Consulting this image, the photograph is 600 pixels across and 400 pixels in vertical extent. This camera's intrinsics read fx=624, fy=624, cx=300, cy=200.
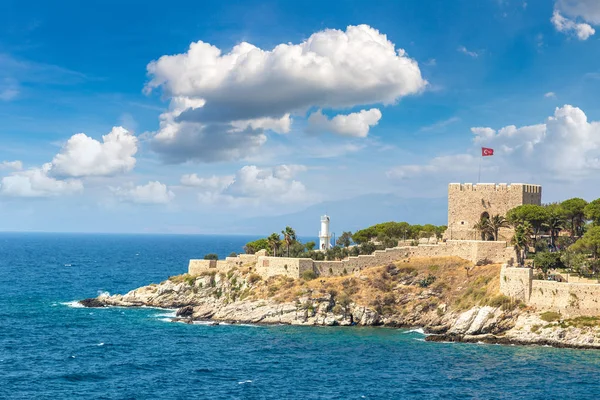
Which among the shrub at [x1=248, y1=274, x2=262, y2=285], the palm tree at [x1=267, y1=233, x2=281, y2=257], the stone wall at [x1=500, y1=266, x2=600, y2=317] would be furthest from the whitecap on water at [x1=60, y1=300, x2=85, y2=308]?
the stone wall at [x1=500, y1=266, x2=600, y2=317]

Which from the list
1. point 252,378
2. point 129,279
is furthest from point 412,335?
point 129,279

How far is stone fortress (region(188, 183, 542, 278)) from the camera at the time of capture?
8344 cm

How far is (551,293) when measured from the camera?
67.7 meters

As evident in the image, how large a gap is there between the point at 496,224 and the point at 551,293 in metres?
19.8

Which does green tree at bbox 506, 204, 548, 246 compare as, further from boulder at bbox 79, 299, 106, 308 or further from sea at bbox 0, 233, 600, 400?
boulder at bbox 79, 299, 106, 308

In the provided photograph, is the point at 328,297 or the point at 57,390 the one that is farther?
the point at 328,297

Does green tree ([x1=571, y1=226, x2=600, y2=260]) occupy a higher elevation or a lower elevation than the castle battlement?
lower

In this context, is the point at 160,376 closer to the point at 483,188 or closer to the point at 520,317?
the point at 520,317

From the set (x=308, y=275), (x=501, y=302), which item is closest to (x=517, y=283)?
(x=501, y=302)

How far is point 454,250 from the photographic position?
281ft

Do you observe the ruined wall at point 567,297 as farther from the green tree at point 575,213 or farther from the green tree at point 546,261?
the green tree at point 575,213

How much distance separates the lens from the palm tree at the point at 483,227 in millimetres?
88125

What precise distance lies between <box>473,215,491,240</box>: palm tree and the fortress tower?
56cm

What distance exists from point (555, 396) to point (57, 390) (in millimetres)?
40625
